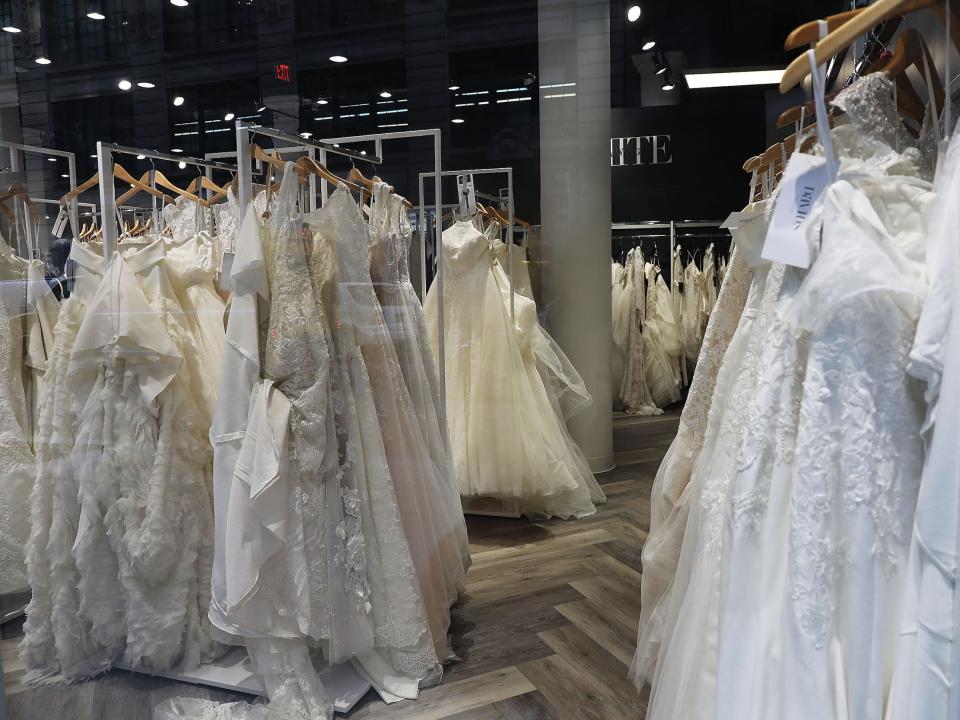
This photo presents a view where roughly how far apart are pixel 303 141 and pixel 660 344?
→ 1522mm

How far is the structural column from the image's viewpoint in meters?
2.32

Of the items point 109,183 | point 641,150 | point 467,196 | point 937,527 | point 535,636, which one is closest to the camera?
point 937,527

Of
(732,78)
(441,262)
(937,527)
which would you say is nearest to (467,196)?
(441,262)

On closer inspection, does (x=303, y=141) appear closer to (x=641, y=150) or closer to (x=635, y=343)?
(x=641, y=150)

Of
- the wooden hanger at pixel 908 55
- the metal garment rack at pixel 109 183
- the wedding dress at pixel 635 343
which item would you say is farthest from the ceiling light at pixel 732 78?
the metal garment rack at pixel 109 183

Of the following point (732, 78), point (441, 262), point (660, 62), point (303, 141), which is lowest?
point (441, 262)

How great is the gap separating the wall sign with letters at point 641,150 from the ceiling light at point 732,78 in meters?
0.21

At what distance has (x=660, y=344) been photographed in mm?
2629

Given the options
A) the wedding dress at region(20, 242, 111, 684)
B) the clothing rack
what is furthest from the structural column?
the wedding dress at region(20, 242, 111, 684)

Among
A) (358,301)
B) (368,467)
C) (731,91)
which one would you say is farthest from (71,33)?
(731,91)

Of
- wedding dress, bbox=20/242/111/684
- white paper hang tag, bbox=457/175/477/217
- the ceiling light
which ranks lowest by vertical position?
wedding dress, bbox=20/242/111/684

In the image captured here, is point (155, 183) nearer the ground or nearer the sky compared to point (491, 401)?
nearer the sky

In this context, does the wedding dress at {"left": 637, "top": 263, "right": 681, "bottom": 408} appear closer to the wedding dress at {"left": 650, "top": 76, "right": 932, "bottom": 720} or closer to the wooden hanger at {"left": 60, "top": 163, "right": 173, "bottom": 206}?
the wedding dress at {"left": 650, "top": 76, "right": 932, "bottom": 720}

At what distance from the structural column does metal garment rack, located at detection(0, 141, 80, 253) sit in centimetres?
148
